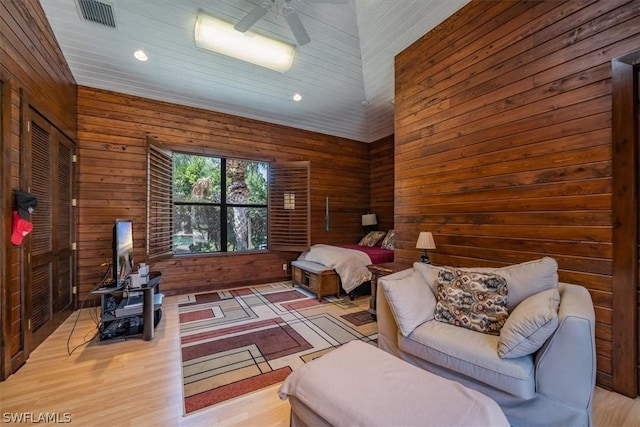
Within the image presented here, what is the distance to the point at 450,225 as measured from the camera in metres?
3.16

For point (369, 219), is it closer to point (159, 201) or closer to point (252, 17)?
point (159, 201)

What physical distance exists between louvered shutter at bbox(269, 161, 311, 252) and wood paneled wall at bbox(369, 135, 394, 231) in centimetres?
198

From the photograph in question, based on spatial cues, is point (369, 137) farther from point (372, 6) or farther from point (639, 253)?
point (639, 253)

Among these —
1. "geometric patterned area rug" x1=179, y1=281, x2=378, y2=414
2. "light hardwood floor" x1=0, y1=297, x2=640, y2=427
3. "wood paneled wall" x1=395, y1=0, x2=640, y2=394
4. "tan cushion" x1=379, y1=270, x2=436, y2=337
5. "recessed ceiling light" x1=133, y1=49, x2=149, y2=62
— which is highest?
"recessed ceiling light" x1=133, y1=49, x2=149, y2=62

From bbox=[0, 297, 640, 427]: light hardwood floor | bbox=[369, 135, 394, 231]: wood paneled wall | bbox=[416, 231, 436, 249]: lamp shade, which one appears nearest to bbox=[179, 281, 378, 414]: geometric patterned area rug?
bbox=[0, 297, 640, 427]: light hardwood floor

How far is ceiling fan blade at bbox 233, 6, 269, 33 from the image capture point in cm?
264

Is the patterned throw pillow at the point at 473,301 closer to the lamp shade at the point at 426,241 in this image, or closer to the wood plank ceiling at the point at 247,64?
the lamp shade at the point at 426,241

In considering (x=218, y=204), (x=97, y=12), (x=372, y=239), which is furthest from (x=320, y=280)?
(x=97, y=12)

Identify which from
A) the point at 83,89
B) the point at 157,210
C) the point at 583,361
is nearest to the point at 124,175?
the point at 157,210

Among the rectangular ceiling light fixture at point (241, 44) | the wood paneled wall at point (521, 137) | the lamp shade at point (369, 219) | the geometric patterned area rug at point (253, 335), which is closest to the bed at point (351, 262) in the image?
the geometric patterned area rug at point (253, 335)

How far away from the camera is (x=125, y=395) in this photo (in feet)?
6.52

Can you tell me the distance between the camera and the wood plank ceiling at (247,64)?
3182mm

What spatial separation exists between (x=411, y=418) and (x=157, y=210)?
4253mm

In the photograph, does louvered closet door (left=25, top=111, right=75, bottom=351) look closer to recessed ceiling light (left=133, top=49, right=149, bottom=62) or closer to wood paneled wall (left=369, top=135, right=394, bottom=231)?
recessed ceiling light (left=133, top=49, right=149, bottom=62)
